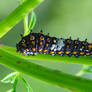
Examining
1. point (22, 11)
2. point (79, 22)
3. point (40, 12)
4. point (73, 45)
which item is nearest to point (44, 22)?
point (40, 12)

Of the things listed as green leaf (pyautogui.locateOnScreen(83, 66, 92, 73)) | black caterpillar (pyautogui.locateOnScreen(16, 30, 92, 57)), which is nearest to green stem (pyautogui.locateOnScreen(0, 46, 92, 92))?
black caterpillar (pyautogui.locateOnScreen(16, 30, 92, 57))

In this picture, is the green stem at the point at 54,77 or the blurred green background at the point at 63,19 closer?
the green stem at the point at 54,77

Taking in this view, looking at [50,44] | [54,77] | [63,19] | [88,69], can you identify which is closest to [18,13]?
[54,77]

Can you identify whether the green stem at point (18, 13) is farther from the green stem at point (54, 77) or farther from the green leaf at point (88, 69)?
the green leaf at point (88, 69)

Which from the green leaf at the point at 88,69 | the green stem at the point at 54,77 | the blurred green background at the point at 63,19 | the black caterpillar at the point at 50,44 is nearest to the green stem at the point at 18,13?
the green stem at the point at 54,77

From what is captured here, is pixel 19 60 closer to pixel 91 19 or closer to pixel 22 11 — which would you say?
pixel 22 11

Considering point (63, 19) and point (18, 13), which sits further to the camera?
point (63, 19)

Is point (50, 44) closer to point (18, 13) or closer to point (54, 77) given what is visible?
point (18, 13)

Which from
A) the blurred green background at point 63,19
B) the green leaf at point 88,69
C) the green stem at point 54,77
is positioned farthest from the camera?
the blurred green background at point 63,19
